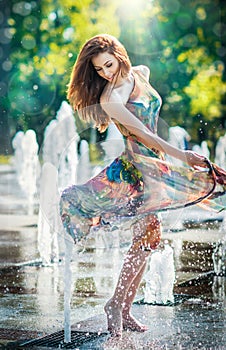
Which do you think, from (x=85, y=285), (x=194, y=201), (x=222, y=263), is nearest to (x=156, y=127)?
(x=194, y=201)

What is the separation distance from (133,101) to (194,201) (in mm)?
678

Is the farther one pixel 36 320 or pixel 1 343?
pixel 36 320

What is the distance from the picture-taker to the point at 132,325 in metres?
4.99

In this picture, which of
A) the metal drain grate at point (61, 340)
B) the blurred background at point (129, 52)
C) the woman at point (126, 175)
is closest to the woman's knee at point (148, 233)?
the woman at point (126, 175)

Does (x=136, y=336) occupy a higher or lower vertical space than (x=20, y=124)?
lower

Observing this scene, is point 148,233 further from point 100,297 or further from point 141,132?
point 100,297

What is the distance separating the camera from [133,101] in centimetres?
495

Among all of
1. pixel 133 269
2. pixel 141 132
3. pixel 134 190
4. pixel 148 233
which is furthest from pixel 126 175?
pixel 133 269

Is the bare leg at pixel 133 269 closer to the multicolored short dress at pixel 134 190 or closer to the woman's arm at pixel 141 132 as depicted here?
the multicolored short dress at pixel 134 190

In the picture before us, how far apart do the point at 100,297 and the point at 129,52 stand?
67.4 feet

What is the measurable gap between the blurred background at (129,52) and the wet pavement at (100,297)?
15529 millimetres

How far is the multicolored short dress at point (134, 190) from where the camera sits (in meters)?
4.77

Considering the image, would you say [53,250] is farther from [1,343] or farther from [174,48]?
[174,48]

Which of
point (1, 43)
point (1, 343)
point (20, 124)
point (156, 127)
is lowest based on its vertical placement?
point (1, 343)
